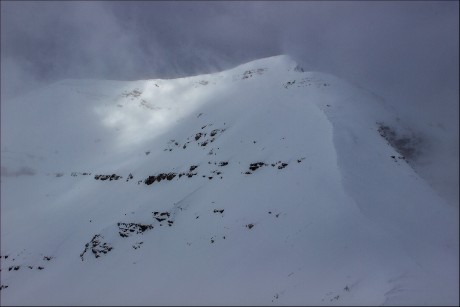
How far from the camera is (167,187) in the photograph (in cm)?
2797

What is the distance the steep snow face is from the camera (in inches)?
522

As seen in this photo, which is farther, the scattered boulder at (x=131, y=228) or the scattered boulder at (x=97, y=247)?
the scattered boulder at (x=131, y=228)

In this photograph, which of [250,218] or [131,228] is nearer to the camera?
[250,218]

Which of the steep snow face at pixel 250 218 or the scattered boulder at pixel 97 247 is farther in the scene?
the scattered boulder at pixel 97 247

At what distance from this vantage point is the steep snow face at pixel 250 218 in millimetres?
13266

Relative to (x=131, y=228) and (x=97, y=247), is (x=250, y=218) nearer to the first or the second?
(x=131, y=228)

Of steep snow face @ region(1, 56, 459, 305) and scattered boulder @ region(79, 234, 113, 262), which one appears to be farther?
scattered boulder @ region(79, 234, 113, 262)

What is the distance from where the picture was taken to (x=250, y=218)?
19000 millimetres

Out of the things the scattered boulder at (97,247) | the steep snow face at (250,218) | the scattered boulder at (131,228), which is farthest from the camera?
the scattered boulder at (131,228)

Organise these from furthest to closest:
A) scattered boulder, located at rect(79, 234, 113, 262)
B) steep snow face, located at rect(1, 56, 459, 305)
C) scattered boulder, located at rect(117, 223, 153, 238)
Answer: scattered boulder, located at rect(117, 223, 153, 238) → scattered boulder, located at rect(79, 234, 113, 262) → steep snow face, located at rect(1, 56, 459, 305)

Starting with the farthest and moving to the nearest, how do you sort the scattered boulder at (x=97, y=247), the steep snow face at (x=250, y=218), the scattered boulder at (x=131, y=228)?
1. the scattered boulder at (x=131, y=228)
2. the scattered boulder at (x=97, y=247)
3. the steep snow face at (x=250, y=218)

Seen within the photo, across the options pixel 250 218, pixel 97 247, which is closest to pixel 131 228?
pixel 97 247

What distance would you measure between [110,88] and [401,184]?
6582 centimetres

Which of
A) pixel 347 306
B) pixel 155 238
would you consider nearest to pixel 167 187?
pixel 155 238
